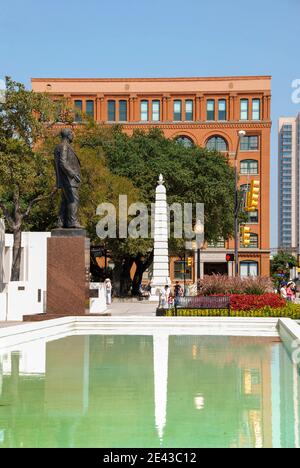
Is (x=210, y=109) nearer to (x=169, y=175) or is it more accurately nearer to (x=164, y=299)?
(x=169, y=175)

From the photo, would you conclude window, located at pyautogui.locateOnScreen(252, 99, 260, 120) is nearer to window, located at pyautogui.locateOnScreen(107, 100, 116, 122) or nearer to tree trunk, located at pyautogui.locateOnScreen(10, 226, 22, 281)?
window, located at pyautogui.locateOnScreen(107, 100, 116, 122)

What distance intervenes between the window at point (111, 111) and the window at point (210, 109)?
33.3 feet

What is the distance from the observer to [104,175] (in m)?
43.9

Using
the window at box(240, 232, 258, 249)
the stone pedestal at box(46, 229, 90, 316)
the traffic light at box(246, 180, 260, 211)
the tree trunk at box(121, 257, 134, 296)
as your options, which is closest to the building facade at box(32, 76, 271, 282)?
the window at box(240, 232, 258, 249)

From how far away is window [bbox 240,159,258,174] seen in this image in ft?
274

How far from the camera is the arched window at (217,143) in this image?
82750 mm

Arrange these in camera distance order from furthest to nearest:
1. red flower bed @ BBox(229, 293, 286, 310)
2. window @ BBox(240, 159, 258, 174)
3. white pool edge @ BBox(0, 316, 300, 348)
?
window @ BBox(240, 159, 258, 174)
red flower bed @ BBox(229, 293, 286, 310)
white pool edge @ BBox(0, 316, 300, 348)

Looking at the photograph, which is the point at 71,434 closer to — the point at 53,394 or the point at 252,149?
the point at 53,394

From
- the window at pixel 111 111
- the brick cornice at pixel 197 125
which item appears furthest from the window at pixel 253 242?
the window at pixel 111 111

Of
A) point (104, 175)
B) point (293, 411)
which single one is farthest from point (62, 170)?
point (104, 175)

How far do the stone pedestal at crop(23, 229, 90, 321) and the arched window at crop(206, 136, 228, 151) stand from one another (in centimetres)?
6071

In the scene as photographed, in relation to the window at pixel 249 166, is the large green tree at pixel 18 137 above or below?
below

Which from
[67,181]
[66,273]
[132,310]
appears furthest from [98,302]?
[67,181]

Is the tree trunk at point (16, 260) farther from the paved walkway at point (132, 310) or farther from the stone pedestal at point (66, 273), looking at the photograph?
the stone pedestal at point (66, 273)
